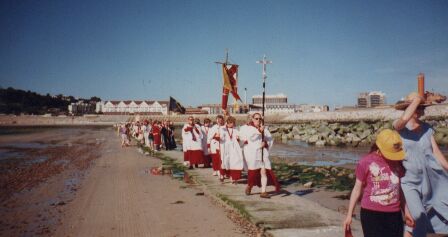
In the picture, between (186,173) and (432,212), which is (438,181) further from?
(186,173)

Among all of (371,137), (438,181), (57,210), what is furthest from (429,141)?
(371,137)

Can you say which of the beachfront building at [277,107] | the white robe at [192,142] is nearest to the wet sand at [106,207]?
the white robe at [192,142]

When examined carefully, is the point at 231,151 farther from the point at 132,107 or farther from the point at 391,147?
the point at 132,107

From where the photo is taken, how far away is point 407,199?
4.38 m

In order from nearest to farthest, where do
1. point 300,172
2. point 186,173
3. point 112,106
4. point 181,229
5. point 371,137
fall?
point 181,229 → point 186,173 → point 300,172 → point 371,137 → point 112,106

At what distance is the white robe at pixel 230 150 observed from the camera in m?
10.7

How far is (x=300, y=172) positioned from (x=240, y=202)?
6530 mm

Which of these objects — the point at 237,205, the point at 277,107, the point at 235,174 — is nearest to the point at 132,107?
the point at 277,107

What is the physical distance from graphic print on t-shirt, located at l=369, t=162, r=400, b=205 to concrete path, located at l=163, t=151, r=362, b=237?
6.59 feet

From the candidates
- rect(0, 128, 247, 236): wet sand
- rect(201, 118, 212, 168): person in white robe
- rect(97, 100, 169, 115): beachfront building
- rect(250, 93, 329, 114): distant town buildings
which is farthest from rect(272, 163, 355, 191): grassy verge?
rect(97, 100, 169, 115): beachfront building

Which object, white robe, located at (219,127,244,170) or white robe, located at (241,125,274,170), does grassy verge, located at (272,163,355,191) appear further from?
white robe, located at (241,125,274,170)

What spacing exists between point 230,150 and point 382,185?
709 cm

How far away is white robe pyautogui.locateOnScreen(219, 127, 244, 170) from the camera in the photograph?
10.7m

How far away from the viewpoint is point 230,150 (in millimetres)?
10969
